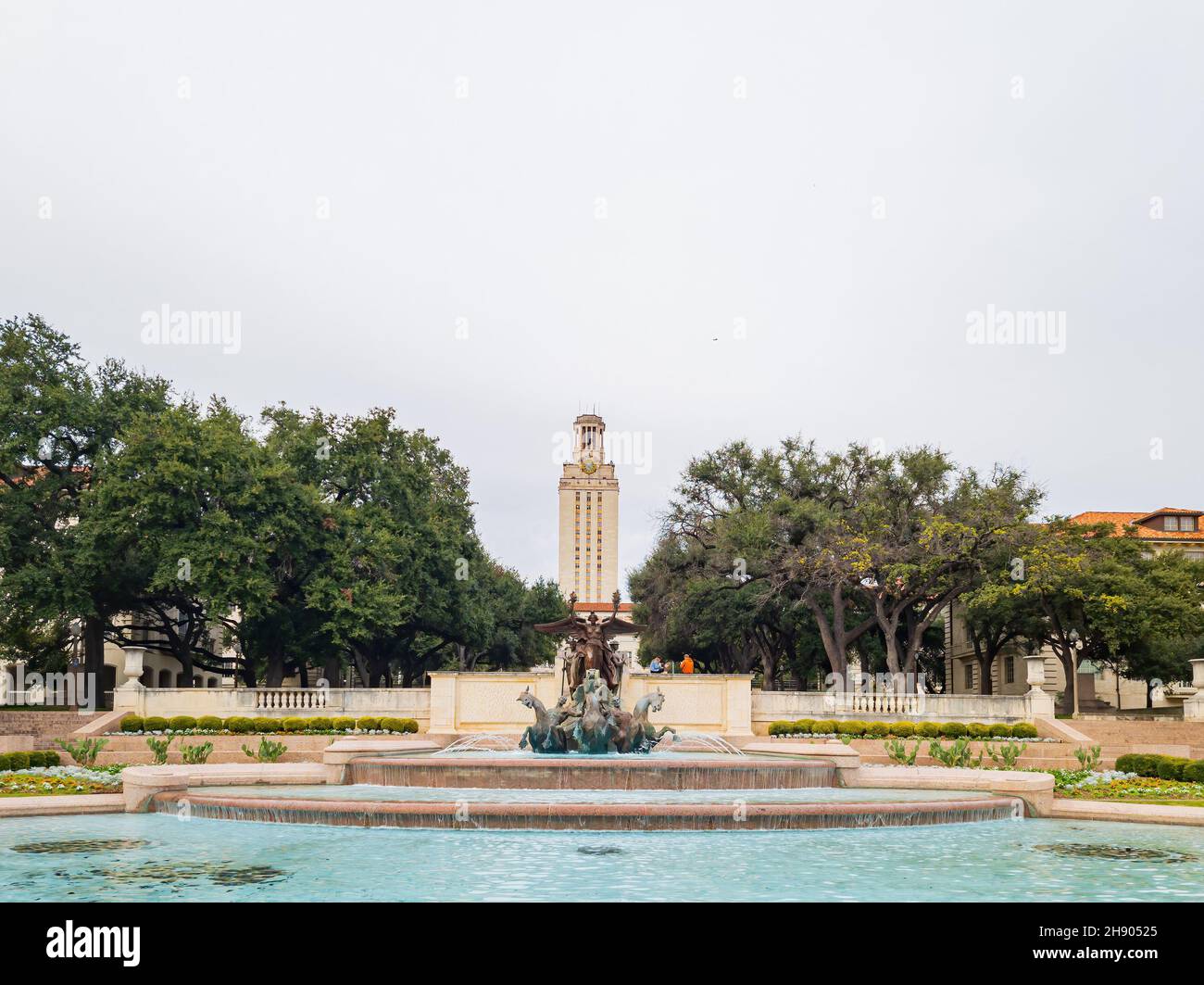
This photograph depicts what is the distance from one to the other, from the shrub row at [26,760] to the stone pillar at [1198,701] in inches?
1299

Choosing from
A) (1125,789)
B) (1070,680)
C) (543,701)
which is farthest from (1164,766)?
(1070,680)

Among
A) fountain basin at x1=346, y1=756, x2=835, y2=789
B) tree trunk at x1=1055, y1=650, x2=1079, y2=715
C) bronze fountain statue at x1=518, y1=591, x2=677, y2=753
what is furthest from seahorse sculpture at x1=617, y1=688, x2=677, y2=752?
tree trunk at x1=1055, y1=650, x2=1079, y2=715

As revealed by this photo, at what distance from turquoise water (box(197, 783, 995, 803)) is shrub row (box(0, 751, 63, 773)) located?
7.53 meters

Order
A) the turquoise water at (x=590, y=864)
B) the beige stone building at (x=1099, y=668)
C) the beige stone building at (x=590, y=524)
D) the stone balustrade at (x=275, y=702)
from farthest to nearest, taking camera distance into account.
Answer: the beige stone building at (x=590, y=524), the beige stone building at (x=1099, y=668), the stone balustrade at (x=275, y=702), the turquoise water at (x=590, y=864)

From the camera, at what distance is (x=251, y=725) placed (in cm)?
3412

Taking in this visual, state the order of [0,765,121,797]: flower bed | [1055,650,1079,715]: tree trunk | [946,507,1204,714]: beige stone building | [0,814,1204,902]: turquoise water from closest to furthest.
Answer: [0,814,1204,902]: turquoise water
[0,765,121,797]: flower bed
[1055,650,1079,715]: tree trunk
[946,507,1204,714]: beige stone building

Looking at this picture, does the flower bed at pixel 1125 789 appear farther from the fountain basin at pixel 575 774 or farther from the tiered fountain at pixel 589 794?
the fountain basin at pixel 575 774

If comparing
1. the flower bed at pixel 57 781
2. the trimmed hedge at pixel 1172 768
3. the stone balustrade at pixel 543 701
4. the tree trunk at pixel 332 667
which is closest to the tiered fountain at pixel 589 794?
the flower bed at pixel 57 781

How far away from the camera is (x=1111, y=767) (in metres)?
28.3

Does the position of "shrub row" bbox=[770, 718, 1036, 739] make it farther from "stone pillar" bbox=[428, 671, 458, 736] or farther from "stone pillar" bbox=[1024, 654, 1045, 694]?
"stone pillar" bbox=[428, 671, 458, 736]

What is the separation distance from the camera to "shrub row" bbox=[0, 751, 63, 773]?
25.7 m

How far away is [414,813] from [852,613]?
42.2m

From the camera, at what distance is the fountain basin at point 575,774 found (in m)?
20.8
